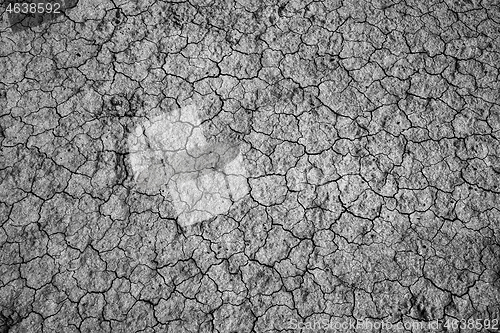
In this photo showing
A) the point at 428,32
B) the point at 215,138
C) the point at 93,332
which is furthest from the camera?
the point at 428,32

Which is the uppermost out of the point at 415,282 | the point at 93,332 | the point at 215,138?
the point at 215,138

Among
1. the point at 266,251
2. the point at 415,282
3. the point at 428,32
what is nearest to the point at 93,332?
the point at 266,251

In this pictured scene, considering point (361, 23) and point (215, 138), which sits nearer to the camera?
point (215, 138)

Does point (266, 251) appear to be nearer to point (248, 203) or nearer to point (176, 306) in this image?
point (248, 203)

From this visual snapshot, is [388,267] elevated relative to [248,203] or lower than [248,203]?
lower

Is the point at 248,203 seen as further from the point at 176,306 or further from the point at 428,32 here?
the point at 428,32

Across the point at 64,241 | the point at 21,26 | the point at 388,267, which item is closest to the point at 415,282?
the point at 388,267

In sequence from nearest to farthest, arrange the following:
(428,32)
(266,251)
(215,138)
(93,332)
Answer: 1. (93,332)
2. (266,251)
3. (215,138)
4. (428,32)
